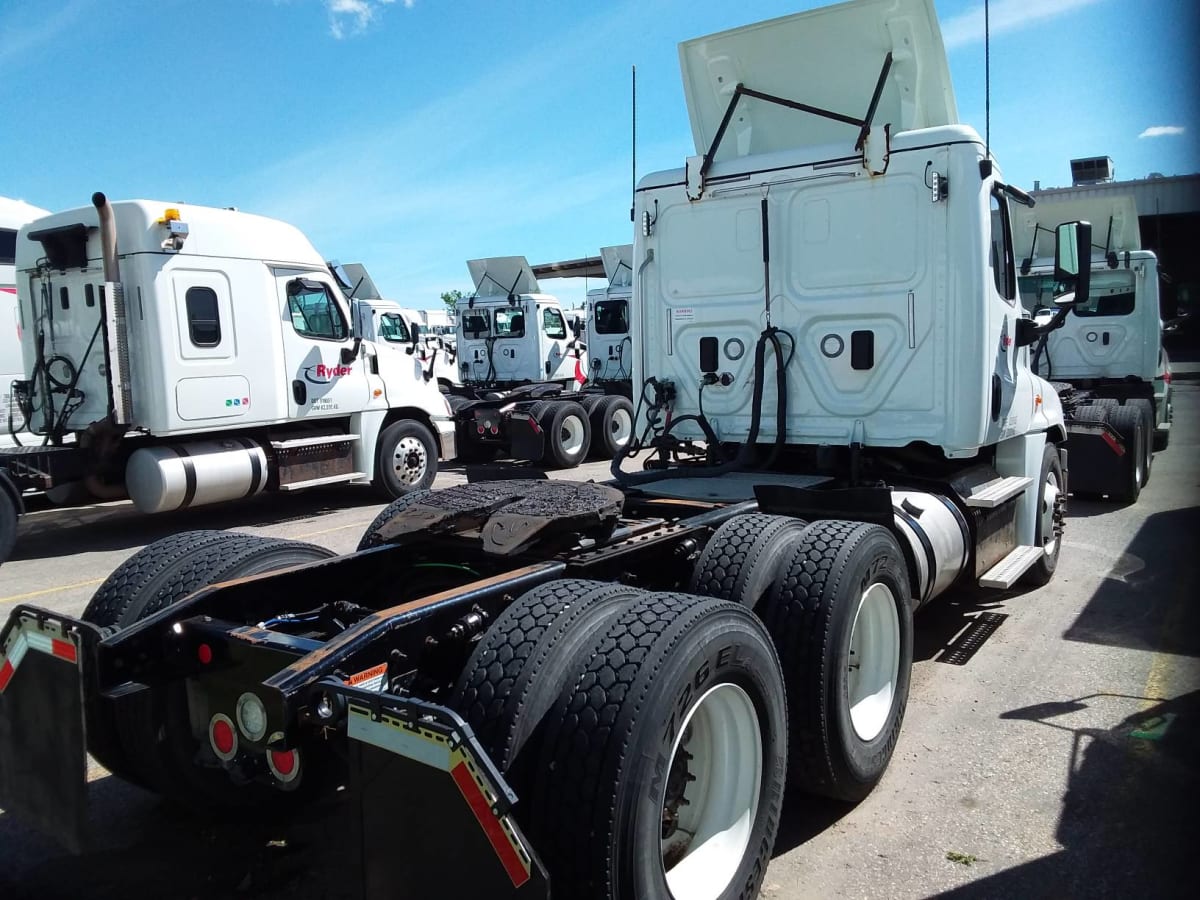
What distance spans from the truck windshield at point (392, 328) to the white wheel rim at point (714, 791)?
19.1 m

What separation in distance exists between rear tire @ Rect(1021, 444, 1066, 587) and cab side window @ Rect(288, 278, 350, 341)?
7.60m

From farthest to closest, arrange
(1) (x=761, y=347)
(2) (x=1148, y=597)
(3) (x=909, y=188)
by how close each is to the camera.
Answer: (2) (x=1148, y=597) < (1) (x=761, y=347) < (3) (x=909, y=188)

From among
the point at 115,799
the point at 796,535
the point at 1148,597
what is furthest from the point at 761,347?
the point at 115,799

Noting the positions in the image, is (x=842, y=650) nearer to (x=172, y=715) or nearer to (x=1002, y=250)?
(x=172, y=715)

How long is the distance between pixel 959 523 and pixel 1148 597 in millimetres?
2401

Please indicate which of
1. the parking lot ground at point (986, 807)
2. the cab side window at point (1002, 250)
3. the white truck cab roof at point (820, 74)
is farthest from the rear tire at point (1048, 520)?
the white truck cab roof at point (820, 74)

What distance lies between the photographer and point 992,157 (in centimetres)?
517

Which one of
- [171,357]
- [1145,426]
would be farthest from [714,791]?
[1145,426]

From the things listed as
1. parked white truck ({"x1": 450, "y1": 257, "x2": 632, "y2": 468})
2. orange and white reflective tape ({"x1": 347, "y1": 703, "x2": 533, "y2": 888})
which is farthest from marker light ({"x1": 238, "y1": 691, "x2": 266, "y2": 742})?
parked white truck ({"x1": 450, "y1": 257, "x2": 632, "y2": 468})

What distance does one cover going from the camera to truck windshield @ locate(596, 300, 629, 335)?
18.8 m

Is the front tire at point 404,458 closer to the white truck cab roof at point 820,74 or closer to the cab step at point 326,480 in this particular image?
→ the cab step at point 326,480

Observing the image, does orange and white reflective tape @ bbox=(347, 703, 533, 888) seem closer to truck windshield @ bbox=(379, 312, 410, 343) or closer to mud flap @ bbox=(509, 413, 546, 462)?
mud flap @ bbox=(509, 413, 546, 462)

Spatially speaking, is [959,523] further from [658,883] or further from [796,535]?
[658,883]

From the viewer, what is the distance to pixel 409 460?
11.7m
